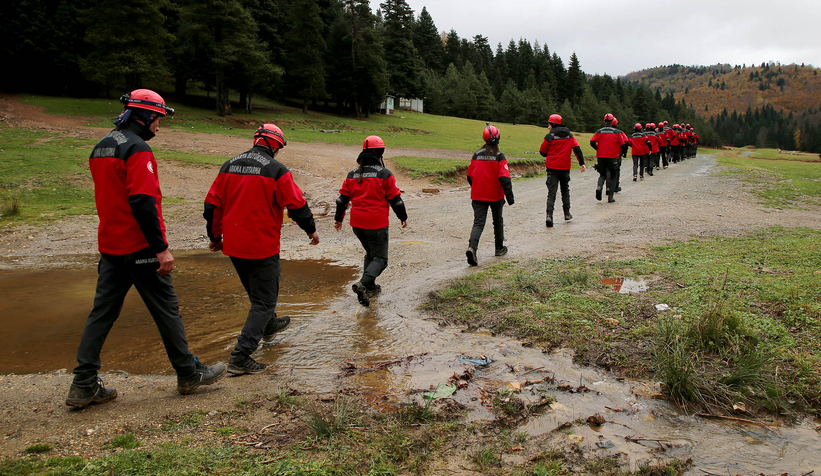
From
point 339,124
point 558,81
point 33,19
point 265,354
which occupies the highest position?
point 558,81

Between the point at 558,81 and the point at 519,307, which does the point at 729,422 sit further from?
the point at 558,81

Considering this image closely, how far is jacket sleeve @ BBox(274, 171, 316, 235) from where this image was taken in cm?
445

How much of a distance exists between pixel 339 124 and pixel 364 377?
41737 millimetres

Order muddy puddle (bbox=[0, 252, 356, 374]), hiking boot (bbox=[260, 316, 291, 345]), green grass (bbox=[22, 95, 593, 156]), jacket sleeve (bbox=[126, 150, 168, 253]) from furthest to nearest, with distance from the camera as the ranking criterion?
green grass (bbox=[22, 95, 593, 156])
hiking boot (bbox=[260, 316, 291, 345])
muddy puddle (bbox=[0, 252, 356, 374])
jacket sleeve (bbox=[126, 150, 168, 253])

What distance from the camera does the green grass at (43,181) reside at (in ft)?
39.8

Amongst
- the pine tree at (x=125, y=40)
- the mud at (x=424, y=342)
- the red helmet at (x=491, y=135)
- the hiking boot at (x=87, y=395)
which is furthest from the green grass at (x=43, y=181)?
the pine tree at (x=125, y=40)

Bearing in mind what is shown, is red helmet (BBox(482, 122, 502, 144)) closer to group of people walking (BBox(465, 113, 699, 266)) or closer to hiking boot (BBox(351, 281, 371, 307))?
group of people walking (BBox(465, 113, 699, 266))

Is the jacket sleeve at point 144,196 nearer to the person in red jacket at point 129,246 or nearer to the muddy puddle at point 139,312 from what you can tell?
the person in red jacket at point 129,246

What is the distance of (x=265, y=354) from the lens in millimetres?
4734

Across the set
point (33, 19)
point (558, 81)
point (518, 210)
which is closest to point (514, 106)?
point (558, 81)

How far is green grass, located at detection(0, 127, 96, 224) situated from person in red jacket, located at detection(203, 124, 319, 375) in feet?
30.8

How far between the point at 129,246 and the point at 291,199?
1326mm

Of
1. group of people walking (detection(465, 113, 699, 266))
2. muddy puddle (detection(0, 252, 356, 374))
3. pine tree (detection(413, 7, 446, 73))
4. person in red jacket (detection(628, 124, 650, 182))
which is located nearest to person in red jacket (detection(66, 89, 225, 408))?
muddy puddle (detection(0, 252, 356, 374))

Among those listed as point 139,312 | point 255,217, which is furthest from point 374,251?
point 139,312
